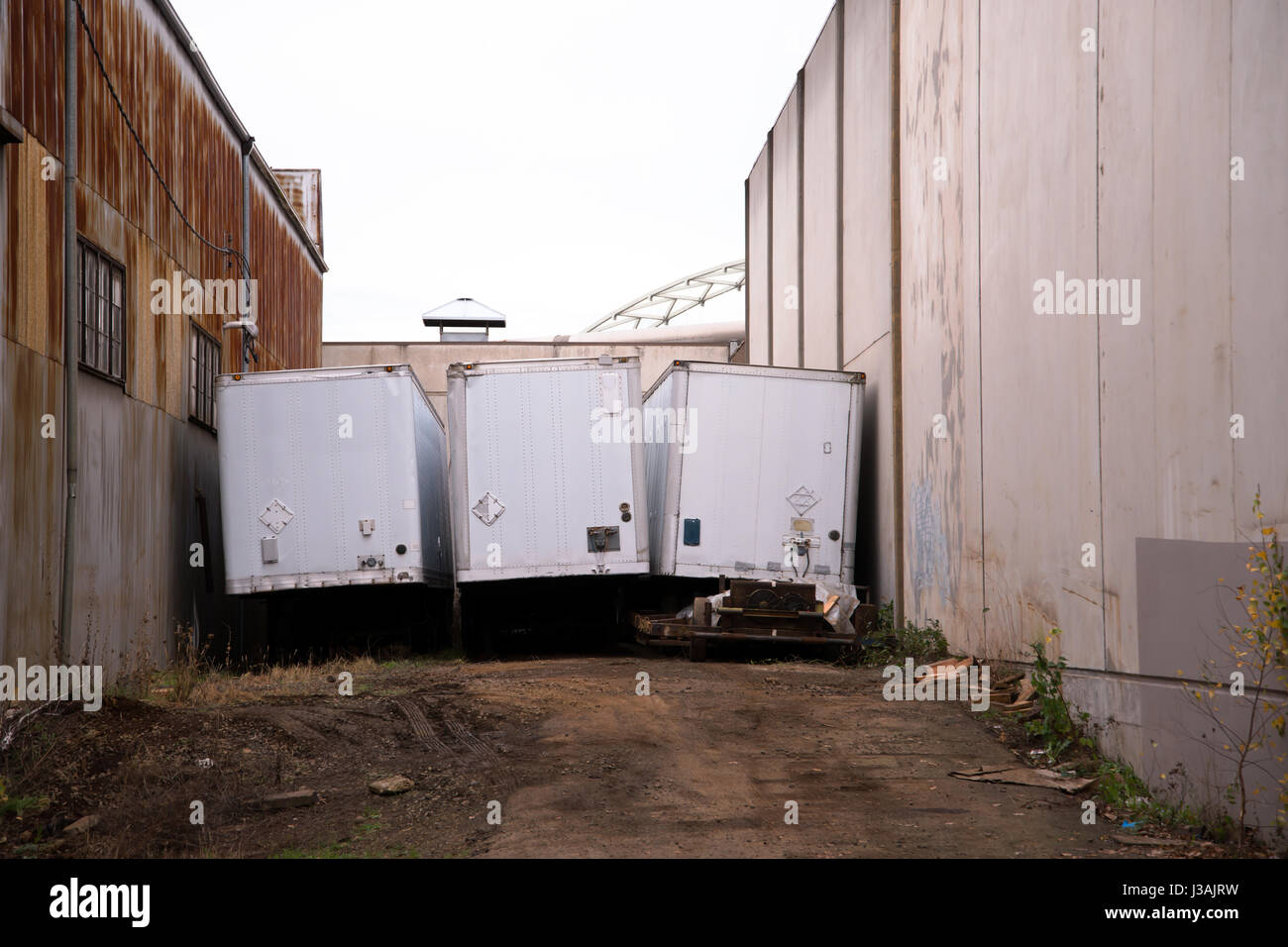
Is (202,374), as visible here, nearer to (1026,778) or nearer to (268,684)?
(268,684)

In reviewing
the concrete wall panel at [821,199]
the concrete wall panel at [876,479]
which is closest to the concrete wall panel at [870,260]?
the concrete wall panel at [876,479]

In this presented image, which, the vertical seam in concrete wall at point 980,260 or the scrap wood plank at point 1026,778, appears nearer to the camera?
the scrap wood plank at point 1026,778

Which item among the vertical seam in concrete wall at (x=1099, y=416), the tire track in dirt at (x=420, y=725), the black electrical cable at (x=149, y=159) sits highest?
the black electrical cable at (x=149, y=159)

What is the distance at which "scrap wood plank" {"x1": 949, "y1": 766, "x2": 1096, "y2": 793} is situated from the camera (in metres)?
7.57

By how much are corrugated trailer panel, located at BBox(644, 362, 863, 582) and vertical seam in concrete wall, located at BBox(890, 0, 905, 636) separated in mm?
536

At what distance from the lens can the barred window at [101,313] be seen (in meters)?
11.6

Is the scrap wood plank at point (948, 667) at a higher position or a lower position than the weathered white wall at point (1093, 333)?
lower

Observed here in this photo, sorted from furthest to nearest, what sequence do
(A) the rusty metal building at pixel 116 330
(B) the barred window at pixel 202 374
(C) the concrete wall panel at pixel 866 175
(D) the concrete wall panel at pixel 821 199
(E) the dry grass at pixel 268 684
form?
(D) the concrete wall panel at pixel 821 199
(B) the barred window at pixel 202 374
(C) the concrete wall panel at pixel 866 175
(E) the dry grass at pixel 268 684
(A) the rusty metal building at pixel 116 330

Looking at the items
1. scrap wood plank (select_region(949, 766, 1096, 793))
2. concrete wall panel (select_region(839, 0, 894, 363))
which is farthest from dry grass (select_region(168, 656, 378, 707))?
concrete wall panel (select_region(839, 0, 894, 363))

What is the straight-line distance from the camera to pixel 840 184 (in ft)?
59.8

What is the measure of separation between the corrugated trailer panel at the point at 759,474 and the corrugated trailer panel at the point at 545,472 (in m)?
0.64

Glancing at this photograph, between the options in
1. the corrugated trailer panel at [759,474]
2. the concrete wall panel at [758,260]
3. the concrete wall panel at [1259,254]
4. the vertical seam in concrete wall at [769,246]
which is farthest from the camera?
the concrete wall panel at [758,260]

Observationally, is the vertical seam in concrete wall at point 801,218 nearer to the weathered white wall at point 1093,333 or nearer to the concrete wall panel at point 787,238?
the concrete wall panel at point 787,238

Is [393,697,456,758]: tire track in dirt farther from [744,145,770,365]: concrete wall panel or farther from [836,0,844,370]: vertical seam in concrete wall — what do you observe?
[744,145,770,365]: concrete wall panel
